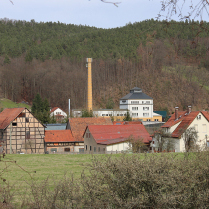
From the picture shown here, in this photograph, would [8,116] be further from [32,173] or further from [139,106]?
[139,106]

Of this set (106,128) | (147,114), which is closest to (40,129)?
(106,128)

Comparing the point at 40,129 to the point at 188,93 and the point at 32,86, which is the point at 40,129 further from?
the point at 188,93

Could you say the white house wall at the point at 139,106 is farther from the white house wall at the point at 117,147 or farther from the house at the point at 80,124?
the white house wall at the point at 117,147

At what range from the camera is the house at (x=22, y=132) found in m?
36.7

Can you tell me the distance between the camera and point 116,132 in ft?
121

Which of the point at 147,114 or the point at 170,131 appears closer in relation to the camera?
the point at 170,131

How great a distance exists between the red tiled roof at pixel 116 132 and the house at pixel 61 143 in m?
4.47

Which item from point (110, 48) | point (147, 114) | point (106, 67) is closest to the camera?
point (147, 114)

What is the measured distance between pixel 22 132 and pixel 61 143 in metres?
4.88

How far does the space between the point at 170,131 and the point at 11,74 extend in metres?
68.9

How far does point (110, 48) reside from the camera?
125438 millimetres

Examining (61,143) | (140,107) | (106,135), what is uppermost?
(140,107)

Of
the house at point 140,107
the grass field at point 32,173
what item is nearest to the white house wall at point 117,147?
the grass field at point 32,173

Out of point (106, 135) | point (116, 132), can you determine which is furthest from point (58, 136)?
point (116, 132)
